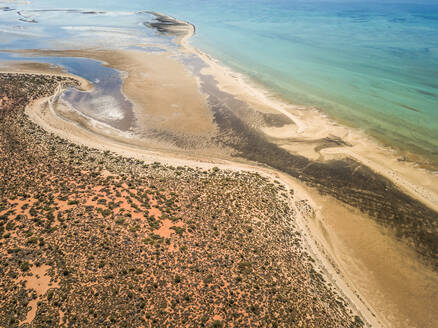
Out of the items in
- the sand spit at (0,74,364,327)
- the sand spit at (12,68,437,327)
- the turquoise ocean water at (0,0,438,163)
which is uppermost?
the turquoise ocean water at (0,0,438,163)

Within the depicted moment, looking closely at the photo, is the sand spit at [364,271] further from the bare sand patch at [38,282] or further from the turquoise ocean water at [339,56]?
the turquoise ocean water at [339,56]

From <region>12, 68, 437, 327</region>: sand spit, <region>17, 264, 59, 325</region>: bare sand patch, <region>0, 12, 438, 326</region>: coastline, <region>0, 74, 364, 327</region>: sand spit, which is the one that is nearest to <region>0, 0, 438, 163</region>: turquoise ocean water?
<region>0, 12, 438, 326</region>: coastline

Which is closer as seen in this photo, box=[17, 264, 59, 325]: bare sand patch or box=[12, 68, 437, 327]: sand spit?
box=[17, 264, 59, 325]: bare sand patch

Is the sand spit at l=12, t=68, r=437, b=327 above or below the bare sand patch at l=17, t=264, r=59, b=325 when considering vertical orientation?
below

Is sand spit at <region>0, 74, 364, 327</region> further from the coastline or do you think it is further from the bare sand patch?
the coastline

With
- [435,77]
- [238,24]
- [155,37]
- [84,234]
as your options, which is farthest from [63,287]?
[238,24]

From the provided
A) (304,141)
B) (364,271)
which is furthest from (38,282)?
(304,141)

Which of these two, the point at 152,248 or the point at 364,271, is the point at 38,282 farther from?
the point at 364,271

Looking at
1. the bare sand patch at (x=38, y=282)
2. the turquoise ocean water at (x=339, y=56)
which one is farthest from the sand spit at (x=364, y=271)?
the turquoise ocean water at (x=339, y=56)
